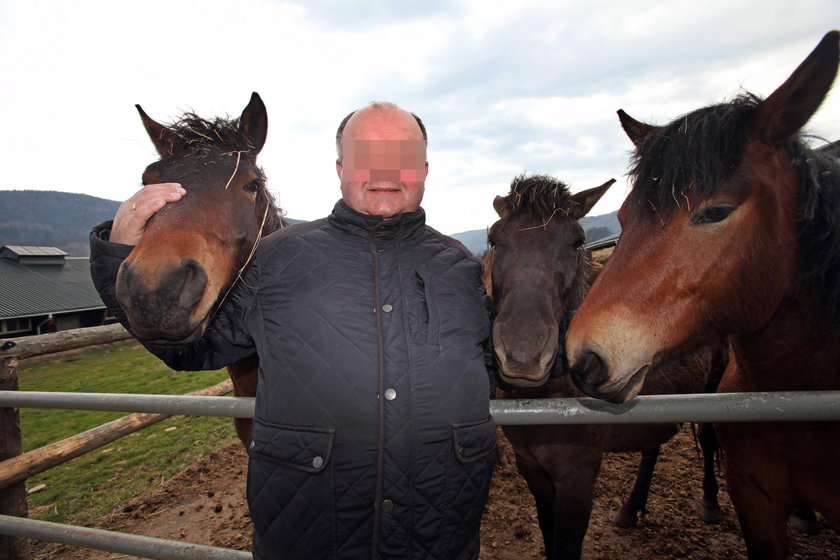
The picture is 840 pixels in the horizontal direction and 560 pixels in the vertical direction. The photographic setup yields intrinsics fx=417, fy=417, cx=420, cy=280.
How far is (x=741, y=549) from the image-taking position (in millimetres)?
3604

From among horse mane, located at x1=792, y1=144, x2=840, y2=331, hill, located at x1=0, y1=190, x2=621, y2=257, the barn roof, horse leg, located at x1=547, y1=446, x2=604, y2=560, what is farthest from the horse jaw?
hill, located at x1=0, y1=190, x2=621, y2=257

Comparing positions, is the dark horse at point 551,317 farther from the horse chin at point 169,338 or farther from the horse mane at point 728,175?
the horse chin at point 169,338

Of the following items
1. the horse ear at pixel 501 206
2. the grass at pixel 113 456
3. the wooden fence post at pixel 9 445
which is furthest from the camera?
the grass at pixel 113 456

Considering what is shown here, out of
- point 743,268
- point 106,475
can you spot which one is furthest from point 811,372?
point 106,475

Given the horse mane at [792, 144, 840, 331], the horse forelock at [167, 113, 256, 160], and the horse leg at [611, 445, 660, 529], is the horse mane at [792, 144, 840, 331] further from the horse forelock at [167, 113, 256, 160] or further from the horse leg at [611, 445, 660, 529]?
the horse leg at [611, 445, 660, 529]

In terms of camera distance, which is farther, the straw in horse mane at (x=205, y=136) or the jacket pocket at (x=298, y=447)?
the straw in horse mane at (x=205, y=136)

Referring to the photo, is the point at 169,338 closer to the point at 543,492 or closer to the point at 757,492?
the point at 543,492

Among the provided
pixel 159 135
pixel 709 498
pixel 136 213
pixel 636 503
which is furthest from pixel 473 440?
pixel 709 498

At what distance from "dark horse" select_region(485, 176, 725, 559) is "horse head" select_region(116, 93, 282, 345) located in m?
1.33

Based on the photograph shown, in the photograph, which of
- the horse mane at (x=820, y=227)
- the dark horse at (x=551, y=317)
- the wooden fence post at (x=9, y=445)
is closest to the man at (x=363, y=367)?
the dark horse at (x=551, y=317)

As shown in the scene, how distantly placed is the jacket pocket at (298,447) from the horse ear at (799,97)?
74.0 inches

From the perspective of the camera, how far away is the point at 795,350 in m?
1.75

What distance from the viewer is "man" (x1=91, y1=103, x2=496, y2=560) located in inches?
53.7

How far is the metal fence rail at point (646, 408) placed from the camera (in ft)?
4.97
